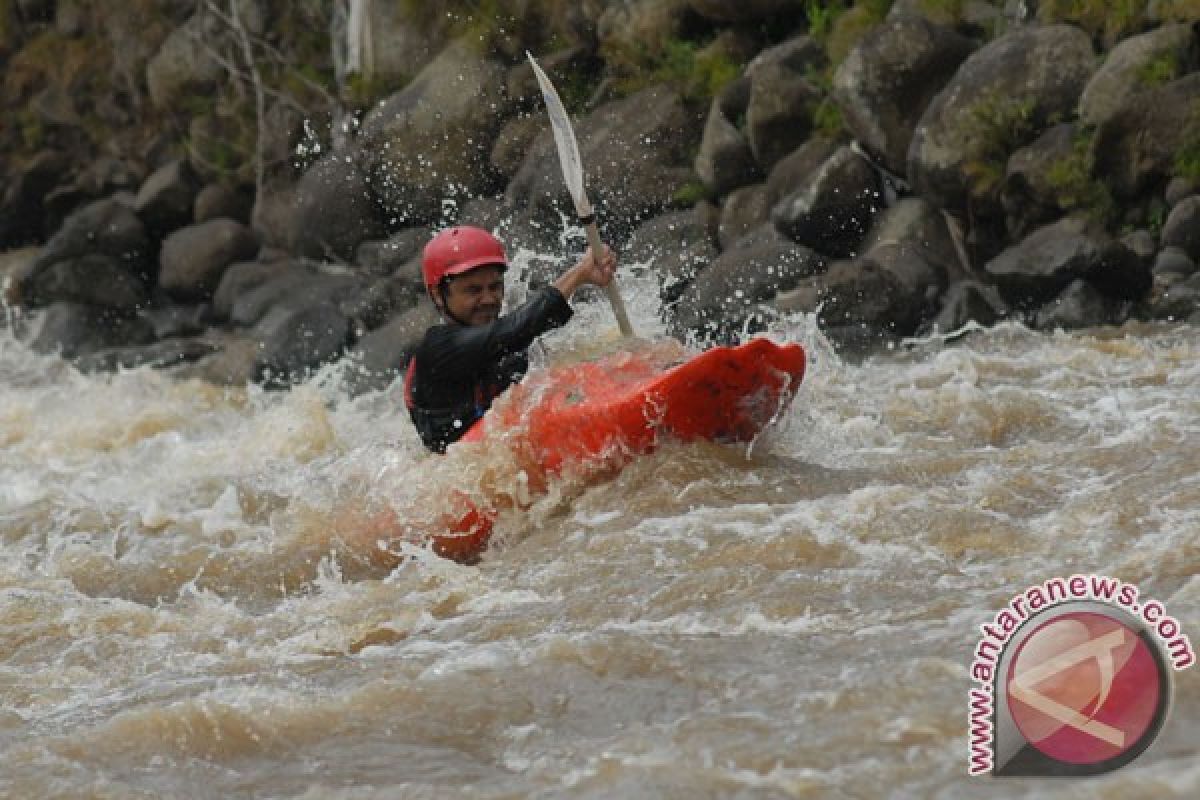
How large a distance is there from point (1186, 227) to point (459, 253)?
438 centimetres

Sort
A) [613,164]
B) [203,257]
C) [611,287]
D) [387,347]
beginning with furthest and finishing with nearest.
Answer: [203,257] < [613,164] < [387,347] < [611,287]

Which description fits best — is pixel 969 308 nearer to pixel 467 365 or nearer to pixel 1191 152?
pixel 1191 152

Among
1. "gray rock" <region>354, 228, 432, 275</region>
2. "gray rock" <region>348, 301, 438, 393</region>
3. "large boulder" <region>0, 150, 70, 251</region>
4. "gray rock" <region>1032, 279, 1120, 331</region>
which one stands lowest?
"gray rock" <region>1032, 279, 1120, 331</region>

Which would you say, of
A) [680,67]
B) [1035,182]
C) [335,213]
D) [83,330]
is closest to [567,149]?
[1035,182]

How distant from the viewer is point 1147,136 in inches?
348

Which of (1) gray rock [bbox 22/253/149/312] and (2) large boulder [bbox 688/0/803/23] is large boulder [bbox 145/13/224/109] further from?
(2) large boulder [bbox 688/0/803/23]

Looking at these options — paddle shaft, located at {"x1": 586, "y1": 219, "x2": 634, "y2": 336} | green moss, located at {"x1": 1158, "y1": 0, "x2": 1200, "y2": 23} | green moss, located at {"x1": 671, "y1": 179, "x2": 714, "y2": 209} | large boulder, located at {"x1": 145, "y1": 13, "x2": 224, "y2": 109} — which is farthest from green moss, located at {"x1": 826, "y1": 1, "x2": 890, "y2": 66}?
large boulder, located at {"x1": 145, "y1": 13, "x2": 224, "y2": 109}

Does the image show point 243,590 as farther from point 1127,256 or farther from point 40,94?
point 40,94

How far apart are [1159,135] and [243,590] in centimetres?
564

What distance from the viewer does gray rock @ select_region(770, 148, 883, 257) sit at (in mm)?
10070

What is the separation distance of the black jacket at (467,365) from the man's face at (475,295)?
8 cm

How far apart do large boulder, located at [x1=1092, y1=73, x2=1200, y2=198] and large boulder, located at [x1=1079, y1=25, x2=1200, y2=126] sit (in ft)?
0.21

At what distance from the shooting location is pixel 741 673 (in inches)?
152

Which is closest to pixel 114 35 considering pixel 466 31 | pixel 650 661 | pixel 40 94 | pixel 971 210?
pixel 40 94
